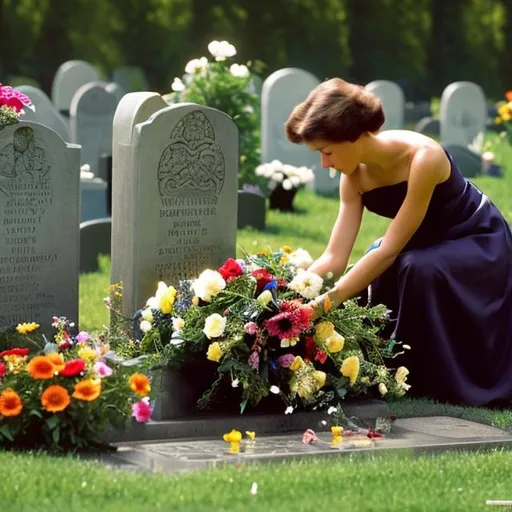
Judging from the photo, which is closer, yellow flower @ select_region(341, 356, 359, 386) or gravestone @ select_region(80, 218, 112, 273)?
yellow flower @ select_region(341, 356, 359, 386)

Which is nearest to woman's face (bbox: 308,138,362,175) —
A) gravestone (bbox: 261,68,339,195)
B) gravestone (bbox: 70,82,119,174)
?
gravestone (bbox: 261,68,339,195)

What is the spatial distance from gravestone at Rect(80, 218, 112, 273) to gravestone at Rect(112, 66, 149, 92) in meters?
14.3

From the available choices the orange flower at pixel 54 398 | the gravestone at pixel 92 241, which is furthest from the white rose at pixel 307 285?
the gravestone at pixel 92 241

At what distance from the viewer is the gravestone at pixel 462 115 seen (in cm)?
1817

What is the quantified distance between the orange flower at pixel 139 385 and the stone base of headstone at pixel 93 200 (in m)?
6.88

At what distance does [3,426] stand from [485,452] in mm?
1945

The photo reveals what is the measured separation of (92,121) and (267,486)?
10.6m

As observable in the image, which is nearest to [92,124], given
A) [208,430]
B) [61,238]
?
[61,238]

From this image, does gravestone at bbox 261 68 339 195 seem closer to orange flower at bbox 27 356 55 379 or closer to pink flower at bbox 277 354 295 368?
pink flower at bbox 277 354 295 368

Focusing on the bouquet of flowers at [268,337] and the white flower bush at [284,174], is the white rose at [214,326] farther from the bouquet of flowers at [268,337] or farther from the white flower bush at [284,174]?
the white flower bush at [284,174]

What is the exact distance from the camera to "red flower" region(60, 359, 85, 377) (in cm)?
557

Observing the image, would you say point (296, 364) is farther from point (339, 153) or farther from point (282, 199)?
point (282, 199)

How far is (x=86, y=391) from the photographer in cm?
550

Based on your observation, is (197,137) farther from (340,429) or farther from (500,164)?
(500,164)
